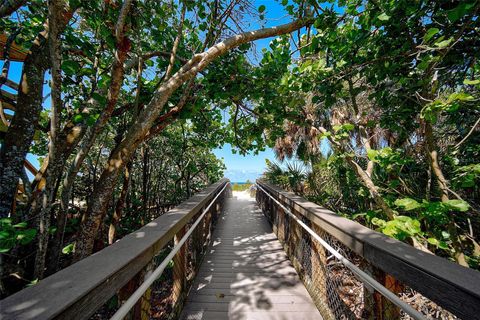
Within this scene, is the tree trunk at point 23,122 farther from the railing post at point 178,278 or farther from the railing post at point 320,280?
the railing post at point 320,280

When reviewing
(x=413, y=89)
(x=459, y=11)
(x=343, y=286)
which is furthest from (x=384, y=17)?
(x=343, y=286)

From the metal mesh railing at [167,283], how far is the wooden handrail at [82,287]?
0.37 ft

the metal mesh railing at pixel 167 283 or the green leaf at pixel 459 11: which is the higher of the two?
the green leaf at pixel 459 11

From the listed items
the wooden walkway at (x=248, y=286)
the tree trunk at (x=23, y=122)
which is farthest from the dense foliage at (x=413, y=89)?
the tree trunk at (x=23, y=122)

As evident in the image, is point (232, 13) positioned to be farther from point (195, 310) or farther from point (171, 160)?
point (171, 160)

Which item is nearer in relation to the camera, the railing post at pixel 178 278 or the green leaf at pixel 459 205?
the green leaf at pixel 459 205

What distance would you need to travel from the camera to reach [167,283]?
4051mm

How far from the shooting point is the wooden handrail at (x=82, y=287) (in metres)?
0.68

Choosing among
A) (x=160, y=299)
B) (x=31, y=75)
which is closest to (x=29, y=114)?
(x=31, y=75)

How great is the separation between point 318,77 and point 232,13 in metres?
2.26

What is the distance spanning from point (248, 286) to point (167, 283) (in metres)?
2.21

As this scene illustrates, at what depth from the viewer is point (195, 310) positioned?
7.53ft

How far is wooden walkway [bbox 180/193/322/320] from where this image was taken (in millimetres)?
2248

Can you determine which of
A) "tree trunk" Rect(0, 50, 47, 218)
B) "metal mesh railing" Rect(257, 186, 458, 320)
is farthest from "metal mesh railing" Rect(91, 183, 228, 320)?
"tree trunk" Rect(0, 50, 47, 218)
